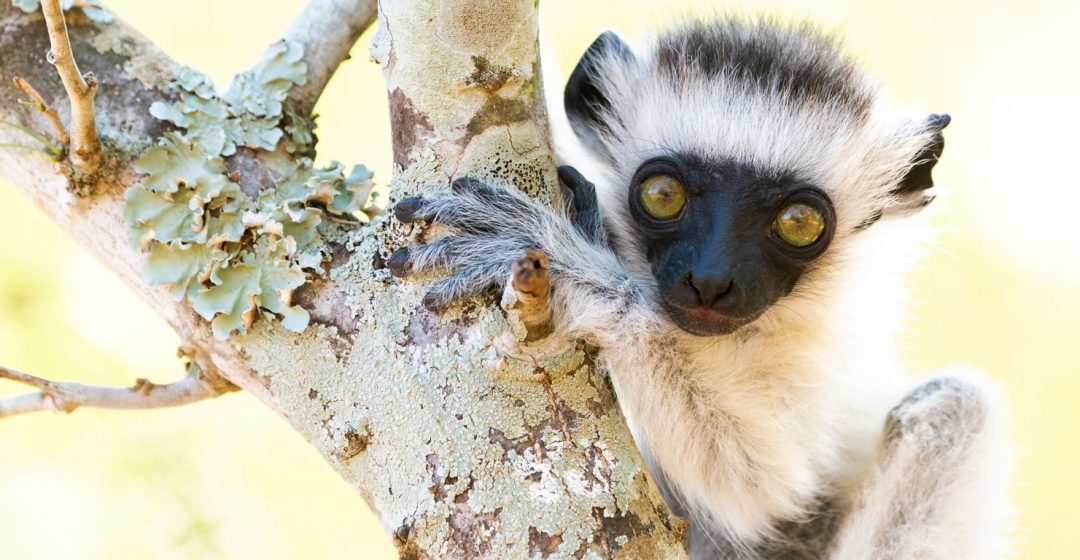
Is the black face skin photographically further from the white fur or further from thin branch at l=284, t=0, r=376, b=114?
thin branch at l=284, t=0, r=376, b=114

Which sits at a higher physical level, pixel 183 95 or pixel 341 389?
pixel 183 95

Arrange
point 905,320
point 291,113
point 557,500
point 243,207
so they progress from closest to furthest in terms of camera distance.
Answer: point 557,500 < point 243,207 < point 291,113 < point 905,320

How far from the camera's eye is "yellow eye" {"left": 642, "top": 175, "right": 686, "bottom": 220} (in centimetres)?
333

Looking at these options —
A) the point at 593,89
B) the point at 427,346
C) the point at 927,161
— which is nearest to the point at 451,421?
the point at 427,346

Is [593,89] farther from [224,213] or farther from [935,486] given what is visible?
[935,486]

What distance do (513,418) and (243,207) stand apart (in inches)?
43.6

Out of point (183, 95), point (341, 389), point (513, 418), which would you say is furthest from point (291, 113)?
point (513, 418)

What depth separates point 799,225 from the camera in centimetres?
335

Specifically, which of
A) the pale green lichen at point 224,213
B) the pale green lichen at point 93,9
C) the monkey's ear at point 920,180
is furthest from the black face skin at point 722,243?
the pale green lichen at point 93,9

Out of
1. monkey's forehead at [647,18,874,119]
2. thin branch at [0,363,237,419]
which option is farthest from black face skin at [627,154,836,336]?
thin branch at [0,363,237,419]

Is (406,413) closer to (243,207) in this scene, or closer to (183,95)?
(243,207)

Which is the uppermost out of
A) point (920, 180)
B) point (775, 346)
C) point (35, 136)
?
point (920, 180)

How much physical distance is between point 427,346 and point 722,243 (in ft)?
3.63

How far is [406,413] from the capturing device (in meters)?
2.49
